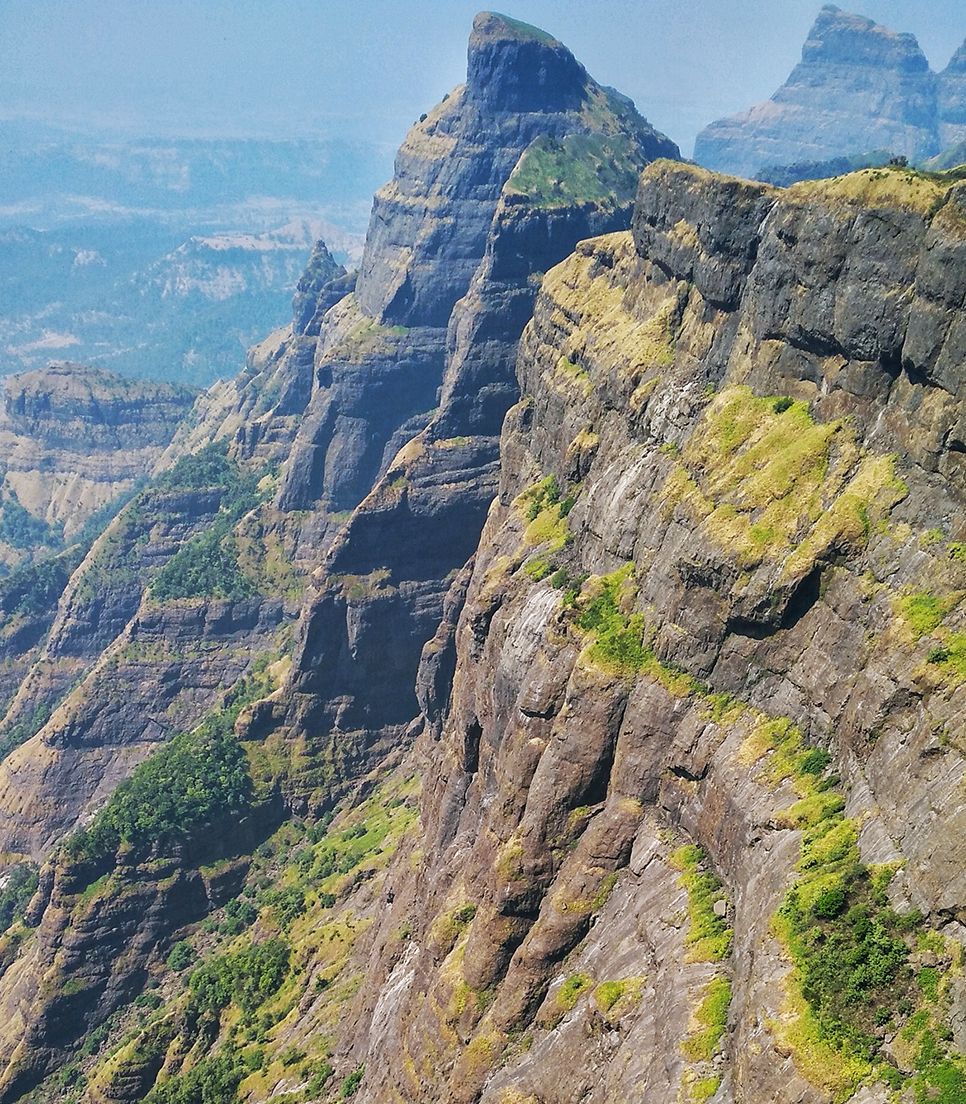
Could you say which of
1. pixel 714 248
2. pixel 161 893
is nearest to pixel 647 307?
pixel 714 248

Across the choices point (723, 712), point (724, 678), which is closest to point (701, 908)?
point (723, 712)

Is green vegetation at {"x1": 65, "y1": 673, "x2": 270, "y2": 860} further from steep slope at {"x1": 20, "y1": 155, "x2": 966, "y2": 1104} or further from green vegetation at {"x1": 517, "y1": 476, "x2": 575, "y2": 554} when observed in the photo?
green vegetation at {"x1": 517, "y1": 476, "x2": 575, "y2": 554}

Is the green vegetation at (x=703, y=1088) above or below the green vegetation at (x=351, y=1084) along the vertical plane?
above

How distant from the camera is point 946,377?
6253cm

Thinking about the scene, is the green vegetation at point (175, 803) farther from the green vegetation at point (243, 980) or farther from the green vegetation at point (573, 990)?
the green vegetation at point (573, 990)

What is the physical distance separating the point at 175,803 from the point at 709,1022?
146 m

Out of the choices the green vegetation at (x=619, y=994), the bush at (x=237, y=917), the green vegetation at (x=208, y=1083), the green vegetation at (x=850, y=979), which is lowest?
the bush at (x=237, y=917)

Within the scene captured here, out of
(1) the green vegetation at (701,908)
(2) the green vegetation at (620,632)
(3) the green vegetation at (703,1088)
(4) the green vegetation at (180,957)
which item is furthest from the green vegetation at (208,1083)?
(3) the green vegetation at (703,1088)

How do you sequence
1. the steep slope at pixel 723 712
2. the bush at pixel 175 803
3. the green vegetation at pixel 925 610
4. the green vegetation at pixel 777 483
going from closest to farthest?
the steep slope at pixel 723 712
the green vegetation at pixel 925 610
the green vegetation at pixel 777 483
the bush at pixel 175 803

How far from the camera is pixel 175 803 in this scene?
188 m

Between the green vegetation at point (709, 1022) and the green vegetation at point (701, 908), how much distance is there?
196cm

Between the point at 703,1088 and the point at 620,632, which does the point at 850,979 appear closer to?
the point at 703,1088

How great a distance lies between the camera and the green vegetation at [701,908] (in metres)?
61.2

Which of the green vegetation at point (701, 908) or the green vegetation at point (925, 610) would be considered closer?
the green vegetation at point (925, 610)
